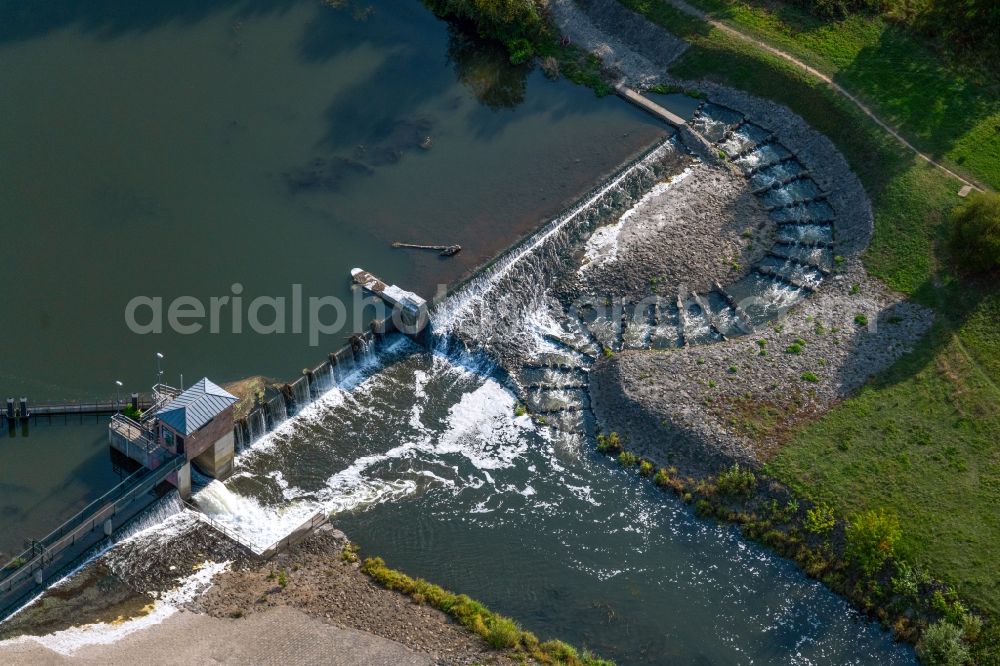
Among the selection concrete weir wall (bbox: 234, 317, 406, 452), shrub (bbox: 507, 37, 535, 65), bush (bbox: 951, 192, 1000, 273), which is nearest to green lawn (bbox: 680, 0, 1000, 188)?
bush (bbox: 951, 192, 1000, 273)

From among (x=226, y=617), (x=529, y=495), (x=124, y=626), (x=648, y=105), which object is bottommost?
(x=124, y=626)

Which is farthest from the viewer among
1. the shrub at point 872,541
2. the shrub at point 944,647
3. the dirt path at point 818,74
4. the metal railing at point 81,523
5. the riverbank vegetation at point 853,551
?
the dirt path at point 818,74

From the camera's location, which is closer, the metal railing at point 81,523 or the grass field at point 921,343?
the metal railing at point 81,523

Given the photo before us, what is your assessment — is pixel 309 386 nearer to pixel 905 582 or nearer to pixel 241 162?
pixel 241 162

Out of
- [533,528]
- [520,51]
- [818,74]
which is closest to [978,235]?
[818,74]

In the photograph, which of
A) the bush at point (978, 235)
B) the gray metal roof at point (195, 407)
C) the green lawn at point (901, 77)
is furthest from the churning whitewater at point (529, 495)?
the green lawn at point (901, 77)

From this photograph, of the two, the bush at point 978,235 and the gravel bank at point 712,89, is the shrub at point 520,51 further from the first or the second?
the bush at point 978,235

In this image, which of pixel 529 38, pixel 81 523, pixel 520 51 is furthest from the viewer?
pixel 529 38
